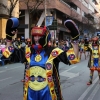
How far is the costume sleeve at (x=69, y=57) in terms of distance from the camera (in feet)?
13.6

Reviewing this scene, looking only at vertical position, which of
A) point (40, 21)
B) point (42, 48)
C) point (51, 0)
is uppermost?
point (51, 0)

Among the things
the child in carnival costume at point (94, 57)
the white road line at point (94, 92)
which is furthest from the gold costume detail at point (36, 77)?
the child in carnival costume at point (94, 57)

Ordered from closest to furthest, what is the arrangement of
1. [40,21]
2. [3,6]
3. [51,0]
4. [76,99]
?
[76,99] < [3,6] < [51,0] < [40,21]

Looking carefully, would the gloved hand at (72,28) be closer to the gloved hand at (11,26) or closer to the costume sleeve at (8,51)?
the gloved hand at (11,26)

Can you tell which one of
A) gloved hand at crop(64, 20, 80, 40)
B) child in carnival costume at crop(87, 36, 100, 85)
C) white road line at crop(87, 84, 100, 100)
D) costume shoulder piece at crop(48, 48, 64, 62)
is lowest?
white road line at crop(87, 84, 100, 100)

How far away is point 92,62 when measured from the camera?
33.2 feet

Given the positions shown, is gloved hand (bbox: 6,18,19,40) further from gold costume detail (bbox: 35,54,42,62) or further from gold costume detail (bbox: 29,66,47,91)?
gold costume detail (bbox: 29,66,47,91)

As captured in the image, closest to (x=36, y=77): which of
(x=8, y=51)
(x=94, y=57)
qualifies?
(x=8, y=51)

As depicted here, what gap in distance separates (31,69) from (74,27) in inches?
35.1

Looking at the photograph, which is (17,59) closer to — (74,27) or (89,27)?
(74,27)

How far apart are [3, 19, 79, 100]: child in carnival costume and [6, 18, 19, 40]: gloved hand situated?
1.06 ft

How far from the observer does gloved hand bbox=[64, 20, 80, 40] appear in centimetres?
404

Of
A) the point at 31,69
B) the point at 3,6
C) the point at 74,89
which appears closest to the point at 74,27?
the point at 31,69

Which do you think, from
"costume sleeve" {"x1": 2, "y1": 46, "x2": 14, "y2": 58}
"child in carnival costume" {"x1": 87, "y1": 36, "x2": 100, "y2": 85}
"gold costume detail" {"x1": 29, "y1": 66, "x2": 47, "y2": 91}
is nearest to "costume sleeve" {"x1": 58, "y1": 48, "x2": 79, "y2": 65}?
"gold costume detail" {"x1": 29, "y1": 66, "x2": 47, "y2": 91}
